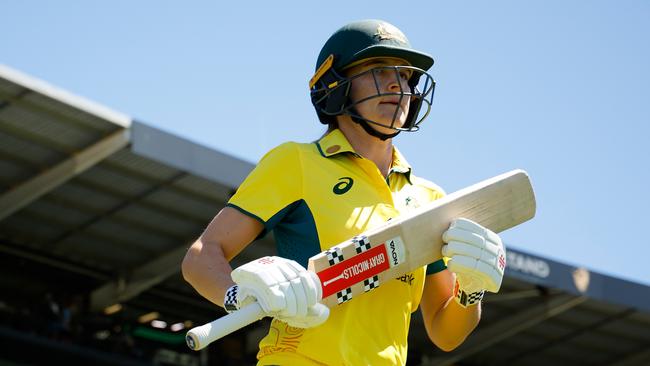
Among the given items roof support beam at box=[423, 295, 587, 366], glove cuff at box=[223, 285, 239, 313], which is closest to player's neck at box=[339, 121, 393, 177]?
glove cuff at box=[223, 285, 239, 313]

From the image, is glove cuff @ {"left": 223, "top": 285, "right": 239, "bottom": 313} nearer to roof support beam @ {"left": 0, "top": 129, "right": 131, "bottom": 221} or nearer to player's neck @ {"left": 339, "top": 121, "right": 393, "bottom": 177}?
player's neck @ {"left": 339, "top": 121, "right": 393, "bottom": 177}

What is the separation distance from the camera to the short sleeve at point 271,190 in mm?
4281

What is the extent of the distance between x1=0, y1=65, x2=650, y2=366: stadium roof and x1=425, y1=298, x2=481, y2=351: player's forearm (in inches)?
414

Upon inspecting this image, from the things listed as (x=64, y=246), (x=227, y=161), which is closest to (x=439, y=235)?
(x=227, y=161)

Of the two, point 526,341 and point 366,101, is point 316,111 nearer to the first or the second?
point 366,101

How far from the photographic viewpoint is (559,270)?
790 inches

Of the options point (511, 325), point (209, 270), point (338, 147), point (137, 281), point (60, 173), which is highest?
point (60, 173)

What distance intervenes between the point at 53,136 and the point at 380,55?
11627 millimetres

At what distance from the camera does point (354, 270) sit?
4.05 m

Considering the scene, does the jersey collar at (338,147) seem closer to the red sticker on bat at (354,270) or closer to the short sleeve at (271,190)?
the short sleeve at (271,190)

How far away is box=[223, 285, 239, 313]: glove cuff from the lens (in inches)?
151

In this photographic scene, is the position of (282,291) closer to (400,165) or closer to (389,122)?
(389,122)

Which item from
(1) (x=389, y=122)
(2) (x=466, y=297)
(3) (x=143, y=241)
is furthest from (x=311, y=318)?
(3) (x=143, y=241)

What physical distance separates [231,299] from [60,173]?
12.9 m
